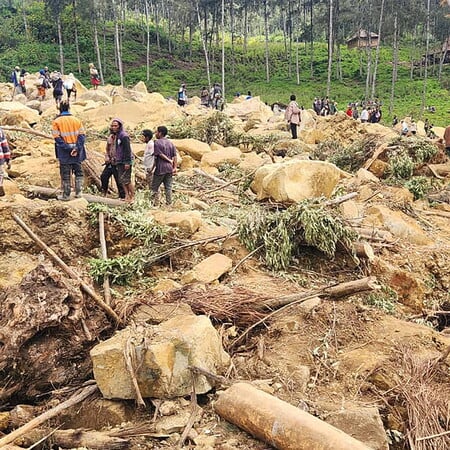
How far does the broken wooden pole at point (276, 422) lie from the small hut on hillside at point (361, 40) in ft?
160

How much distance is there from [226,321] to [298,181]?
11.4 ft

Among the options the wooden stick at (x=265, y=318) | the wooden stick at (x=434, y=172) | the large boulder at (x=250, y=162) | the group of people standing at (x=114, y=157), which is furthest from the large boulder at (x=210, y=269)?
the wooden stick at (x=434, y=172)

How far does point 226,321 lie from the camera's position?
467cm

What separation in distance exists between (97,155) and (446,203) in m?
6.51

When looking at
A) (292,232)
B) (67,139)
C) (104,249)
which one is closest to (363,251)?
(292,232)

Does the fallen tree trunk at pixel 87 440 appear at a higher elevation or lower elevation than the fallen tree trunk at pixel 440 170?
higher

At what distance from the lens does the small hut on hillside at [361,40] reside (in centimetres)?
4944

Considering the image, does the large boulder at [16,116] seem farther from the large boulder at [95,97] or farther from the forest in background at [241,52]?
the forest in background at [241,52]

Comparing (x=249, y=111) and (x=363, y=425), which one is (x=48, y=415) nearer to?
(x=363, y=425)

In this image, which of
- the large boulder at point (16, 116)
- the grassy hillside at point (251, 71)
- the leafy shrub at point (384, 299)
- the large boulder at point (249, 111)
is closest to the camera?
the leafy shrub at point (384, 299)

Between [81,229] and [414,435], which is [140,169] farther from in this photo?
[414,435]

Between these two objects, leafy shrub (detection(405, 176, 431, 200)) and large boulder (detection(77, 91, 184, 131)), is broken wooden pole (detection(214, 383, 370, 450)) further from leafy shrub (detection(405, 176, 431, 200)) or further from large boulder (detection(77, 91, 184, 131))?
large boulder (detection(77, 91, 184, 131))

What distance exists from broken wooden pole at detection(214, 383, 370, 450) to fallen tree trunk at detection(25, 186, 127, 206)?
450cm

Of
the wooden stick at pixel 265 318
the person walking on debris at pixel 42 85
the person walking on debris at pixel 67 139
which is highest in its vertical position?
the person walking on debris at pixel 67 139
